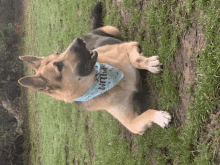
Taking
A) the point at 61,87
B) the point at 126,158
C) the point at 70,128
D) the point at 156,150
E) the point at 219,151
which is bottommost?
the point at 70,128

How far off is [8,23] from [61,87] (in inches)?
328

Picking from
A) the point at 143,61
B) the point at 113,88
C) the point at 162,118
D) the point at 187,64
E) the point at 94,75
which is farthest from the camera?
the point at 143,61

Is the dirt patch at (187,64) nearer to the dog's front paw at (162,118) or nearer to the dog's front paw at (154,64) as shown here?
the dog's front paw at (162,118)

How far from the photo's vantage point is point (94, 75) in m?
2.52

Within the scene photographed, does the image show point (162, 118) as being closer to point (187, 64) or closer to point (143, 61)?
point (187, 64)

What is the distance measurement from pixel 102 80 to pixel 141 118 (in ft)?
2.85

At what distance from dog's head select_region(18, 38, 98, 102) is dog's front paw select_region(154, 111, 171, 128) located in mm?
1196

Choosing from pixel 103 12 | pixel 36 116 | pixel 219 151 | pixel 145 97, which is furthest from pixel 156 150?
pixel 36 116

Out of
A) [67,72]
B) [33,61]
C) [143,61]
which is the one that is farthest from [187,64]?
[33,61]

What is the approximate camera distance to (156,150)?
2.91 m

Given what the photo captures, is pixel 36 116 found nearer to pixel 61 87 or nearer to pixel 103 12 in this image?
pixel 103 12

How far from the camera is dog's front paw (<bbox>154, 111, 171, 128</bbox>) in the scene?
2.59 m

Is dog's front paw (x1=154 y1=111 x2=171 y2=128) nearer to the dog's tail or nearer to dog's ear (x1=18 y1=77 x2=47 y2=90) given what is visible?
dog's ear (x1=18 y1=77 x2=47 y2=90)

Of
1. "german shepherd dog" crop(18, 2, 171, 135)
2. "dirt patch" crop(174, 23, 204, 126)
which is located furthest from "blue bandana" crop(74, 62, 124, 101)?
"dirt patch" crop(174, 23, 204, 126)
